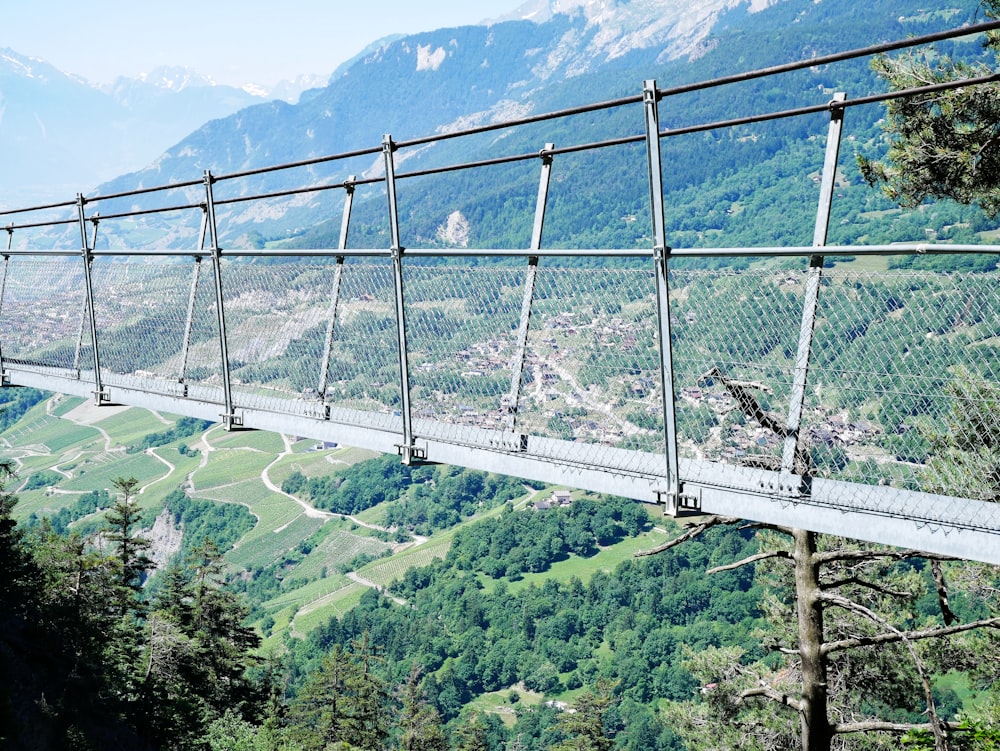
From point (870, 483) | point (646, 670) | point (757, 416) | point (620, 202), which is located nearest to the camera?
point (870, 483)

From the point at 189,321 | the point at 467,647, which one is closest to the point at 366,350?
the point at 189,321

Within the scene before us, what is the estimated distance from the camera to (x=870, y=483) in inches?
161

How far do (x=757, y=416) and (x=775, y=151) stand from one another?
166425 millimetres

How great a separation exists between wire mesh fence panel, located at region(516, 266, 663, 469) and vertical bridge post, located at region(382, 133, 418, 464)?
74 centimetres

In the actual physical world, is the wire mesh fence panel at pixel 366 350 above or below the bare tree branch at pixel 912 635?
above

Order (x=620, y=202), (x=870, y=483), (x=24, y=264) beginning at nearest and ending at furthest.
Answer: (x=870, y=483) → (x=24, y=264) → (x=620, y=202)

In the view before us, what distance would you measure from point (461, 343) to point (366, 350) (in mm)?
841

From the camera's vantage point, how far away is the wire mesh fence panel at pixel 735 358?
4211 millimetres

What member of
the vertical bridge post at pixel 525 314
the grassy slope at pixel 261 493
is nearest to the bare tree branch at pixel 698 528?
the vertical bridge post at pixel 525 314

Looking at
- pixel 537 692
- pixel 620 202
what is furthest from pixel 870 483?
pixel 620 202

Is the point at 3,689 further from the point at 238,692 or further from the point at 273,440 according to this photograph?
the point at 273,440

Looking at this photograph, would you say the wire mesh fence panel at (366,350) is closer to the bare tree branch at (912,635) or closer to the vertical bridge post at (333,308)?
the vertical bridge post at (333,308)

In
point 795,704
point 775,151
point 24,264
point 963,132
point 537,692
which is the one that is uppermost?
point 775,151

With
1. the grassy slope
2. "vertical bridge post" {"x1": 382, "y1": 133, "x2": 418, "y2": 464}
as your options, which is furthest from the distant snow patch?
"vertical bridge post" {"x1": 382, "y1": 133, "x2": 418, "y2": 464}
